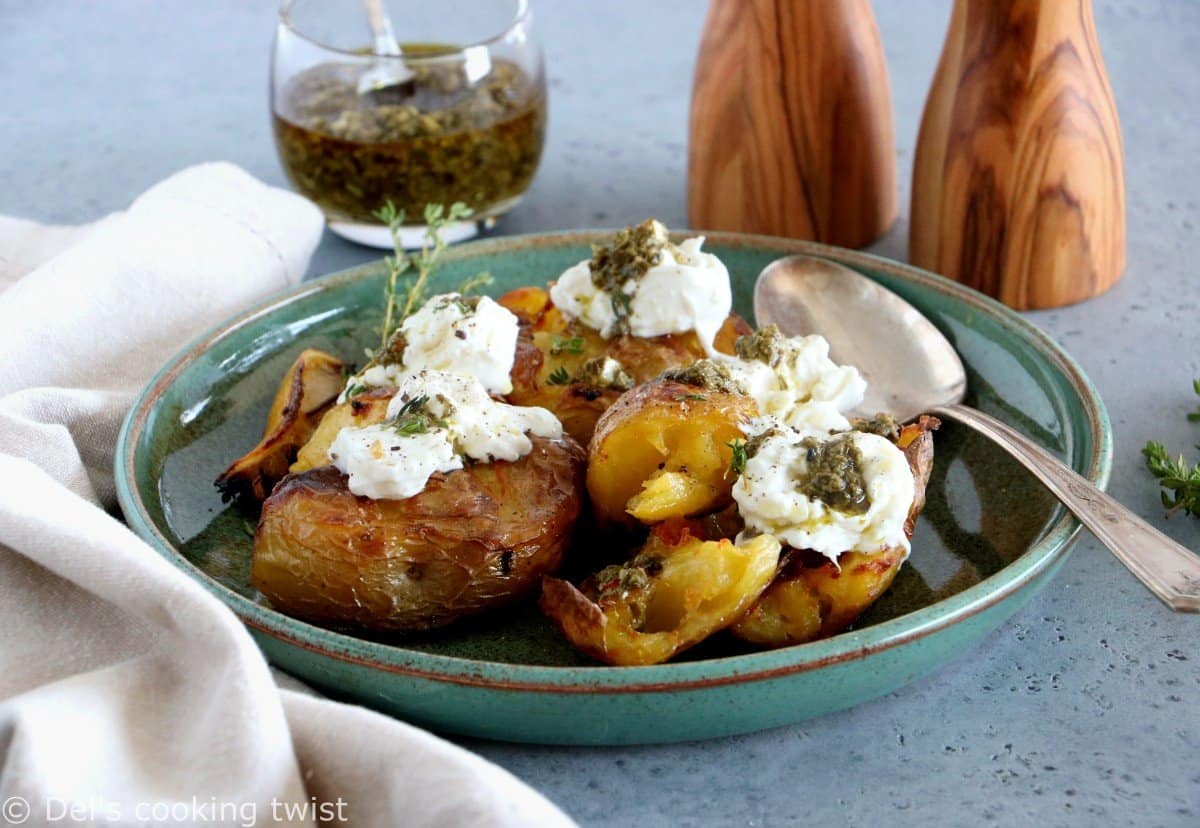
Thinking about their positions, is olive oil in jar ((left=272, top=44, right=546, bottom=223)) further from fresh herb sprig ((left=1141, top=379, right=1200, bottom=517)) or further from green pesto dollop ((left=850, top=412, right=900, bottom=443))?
fresh herb sprig ((left=1141, top=379, right=1200, bottom=517))

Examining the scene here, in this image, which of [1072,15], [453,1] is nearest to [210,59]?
[453,1]

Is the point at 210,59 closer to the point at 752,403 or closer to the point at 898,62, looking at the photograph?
the point at 898,62

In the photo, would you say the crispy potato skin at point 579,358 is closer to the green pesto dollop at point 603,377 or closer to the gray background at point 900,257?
the green pesto dollop at point 603,377

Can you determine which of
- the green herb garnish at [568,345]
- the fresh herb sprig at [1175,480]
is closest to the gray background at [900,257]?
the fresh herb sprig at [1175,480]

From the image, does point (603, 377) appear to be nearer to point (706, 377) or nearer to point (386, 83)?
point (706, 377)

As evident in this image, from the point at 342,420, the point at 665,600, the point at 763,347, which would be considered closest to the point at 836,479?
the point at 665,600

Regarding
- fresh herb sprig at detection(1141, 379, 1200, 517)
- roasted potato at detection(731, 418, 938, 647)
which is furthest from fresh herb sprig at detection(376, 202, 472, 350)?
fresh herb sprig at detection(1141, 379, 1200, 517)
